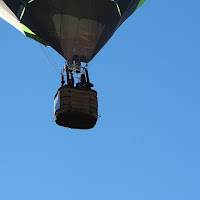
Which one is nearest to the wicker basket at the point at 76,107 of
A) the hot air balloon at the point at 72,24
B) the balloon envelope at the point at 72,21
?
the hot air balloon at the point at 72,24

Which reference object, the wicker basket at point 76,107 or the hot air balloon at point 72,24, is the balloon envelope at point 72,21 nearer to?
the hot air balloon at point 72,24

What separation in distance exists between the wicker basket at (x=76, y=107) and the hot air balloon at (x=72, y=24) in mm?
25

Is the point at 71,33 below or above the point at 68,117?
above

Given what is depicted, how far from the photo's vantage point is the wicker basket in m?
20.0

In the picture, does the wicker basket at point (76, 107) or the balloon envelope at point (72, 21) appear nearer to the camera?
the wicker basket at point (76, 107)

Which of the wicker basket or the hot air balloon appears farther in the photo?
the hot air balloon

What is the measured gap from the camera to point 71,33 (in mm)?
21031

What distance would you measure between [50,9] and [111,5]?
50.5 inches

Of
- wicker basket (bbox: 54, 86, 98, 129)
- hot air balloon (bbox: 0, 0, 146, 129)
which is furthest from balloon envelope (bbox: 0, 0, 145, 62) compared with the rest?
wicker basket (bbox: 54, 86, 98, 129)

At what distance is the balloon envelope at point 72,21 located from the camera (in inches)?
820

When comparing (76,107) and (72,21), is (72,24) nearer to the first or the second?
(72,21)

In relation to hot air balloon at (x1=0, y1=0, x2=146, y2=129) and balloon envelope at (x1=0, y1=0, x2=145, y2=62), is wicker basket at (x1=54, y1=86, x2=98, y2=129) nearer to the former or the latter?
hot air balloon at (x1=0, y1=0, x2=146, y2=129)

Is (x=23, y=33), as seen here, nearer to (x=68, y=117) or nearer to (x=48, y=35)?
(x=48, y=35)

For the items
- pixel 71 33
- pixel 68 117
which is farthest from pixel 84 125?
pixel 71 33
